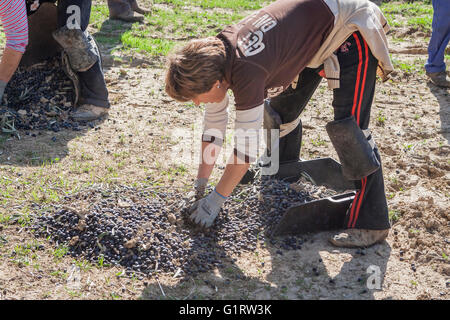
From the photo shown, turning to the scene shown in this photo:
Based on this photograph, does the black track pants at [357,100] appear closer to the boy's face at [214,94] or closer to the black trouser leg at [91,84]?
the boy's face at [214,94]

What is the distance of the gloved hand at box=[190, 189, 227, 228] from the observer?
2936 mm

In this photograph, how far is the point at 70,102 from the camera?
189 inches

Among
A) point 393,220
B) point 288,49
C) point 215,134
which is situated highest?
point 288,49

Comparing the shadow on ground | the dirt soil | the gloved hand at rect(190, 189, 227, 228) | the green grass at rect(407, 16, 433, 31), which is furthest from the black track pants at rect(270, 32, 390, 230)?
the green grass at rect(407, 16, 433, 31)

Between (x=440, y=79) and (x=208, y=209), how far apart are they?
11.9 ft

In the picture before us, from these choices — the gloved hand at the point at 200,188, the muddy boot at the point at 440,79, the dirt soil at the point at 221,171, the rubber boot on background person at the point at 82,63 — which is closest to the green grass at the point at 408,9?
the dirt soil at the point at 221,171

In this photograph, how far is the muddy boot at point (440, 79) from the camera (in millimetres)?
5359

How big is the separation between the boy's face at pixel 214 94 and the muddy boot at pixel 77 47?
2.27 meters

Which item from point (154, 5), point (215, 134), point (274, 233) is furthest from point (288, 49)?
point (154, 5)

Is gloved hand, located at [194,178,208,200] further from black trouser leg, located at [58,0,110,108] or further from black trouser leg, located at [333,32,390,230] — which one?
black trouser leg, located at [58,0,110,108]

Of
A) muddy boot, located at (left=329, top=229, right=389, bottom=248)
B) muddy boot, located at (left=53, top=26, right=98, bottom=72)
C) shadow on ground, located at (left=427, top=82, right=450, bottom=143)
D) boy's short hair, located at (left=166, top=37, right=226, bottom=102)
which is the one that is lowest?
muddy boot, located at (left=329, top=229, right=389, bottom=248)

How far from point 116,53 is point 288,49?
387 centimetres

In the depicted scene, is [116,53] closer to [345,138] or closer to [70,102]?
[70,102]

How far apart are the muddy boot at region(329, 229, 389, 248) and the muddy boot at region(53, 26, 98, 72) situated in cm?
281
